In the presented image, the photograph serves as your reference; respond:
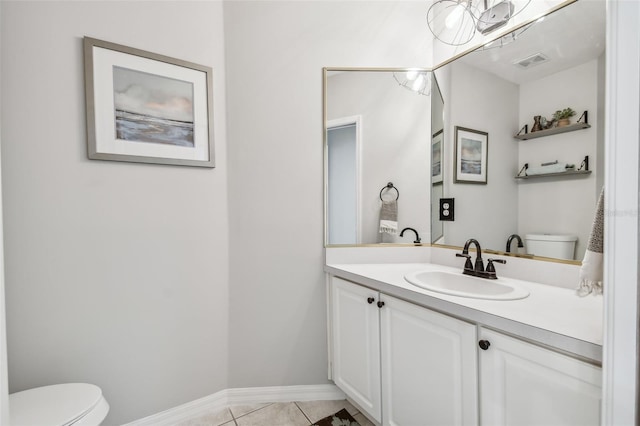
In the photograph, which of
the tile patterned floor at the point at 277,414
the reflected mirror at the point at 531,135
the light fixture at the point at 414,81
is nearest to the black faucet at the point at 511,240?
the reflected mirror at the point at 531,135

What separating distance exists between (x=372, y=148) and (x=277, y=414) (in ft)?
5.48

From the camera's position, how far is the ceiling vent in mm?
1251

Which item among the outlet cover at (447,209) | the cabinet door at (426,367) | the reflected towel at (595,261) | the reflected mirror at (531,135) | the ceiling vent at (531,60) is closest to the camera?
the reflected towel at (595,261)

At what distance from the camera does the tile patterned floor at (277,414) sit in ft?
5.23

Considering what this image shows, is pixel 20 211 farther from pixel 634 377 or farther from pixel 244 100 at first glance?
pixel 634 377

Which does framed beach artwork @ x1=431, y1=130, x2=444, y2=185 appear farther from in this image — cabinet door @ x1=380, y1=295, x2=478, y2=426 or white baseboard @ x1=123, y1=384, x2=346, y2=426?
white baseboard @ x1=123, y1=384, x2=346, y2=426

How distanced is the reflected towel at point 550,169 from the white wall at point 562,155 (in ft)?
0.06

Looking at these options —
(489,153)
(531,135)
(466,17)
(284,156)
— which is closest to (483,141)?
(489,153)

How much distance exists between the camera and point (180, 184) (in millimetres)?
1597

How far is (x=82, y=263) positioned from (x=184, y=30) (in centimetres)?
134

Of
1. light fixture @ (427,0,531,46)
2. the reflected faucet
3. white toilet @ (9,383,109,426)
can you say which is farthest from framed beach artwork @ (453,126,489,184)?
white toilet @ (9,383,109,426)

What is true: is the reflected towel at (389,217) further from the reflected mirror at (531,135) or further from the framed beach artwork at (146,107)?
the framed beach artwork at (146,107)

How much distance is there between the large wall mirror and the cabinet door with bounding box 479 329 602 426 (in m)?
0.58

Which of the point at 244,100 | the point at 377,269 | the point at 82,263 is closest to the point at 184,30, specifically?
the point at 244,100
